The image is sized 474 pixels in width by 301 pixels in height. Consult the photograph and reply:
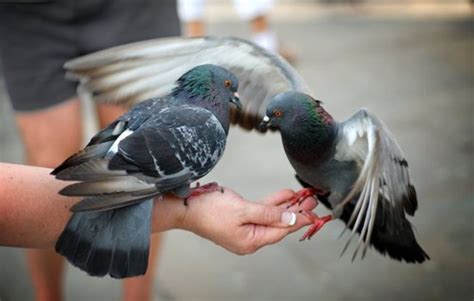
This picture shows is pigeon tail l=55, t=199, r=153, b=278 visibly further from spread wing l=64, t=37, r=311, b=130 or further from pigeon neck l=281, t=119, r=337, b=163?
spread wing l=64, t=37, r=311, b=130

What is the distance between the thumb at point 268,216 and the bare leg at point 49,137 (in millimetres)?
1258

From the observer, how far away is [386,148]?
238cm

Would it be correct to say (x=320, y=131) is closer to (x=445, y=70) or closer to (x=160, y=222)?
(x=160, y=222)

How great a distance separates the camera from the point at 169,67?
2.89 metres

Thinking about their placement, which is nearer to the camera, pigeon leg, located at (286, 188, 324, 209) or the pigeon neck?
the pigeon neck

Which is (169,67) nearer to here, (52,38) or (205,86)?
(205,86)

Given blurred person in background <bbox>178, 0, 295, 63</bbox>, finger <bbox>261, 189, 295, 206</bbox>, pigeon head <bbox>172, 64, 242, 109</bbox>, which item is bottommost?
blurred person in background <bbox>178, 0, 295, 63</bbox>

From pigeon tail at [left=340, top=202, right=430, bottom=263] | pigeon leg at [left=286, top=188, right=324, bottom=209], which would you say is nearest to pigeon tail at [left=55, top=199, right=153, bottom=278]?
pigeon leg at [left=286, top=188, right=324, bottom=209]

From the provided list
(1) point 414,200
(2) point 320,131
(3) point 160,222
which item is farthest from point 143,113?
(1) point 414,200

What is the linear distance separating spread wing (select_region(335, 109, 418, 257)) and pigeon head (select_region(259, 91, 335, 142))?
0.38ft

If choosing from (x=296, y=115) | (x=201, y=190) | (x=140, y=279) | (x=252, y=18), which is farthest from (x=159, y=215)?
(x=252, y=18)

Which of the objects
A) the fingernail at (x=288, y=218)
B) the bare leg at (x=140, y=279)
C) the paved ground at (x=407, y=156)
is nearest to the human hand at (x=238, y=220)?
the fingernail at (x=288, y=218)

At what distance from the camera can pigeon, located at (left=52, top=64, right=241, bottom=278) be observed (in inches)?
82.1

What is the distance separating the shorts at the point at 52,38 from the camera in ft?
10.8
